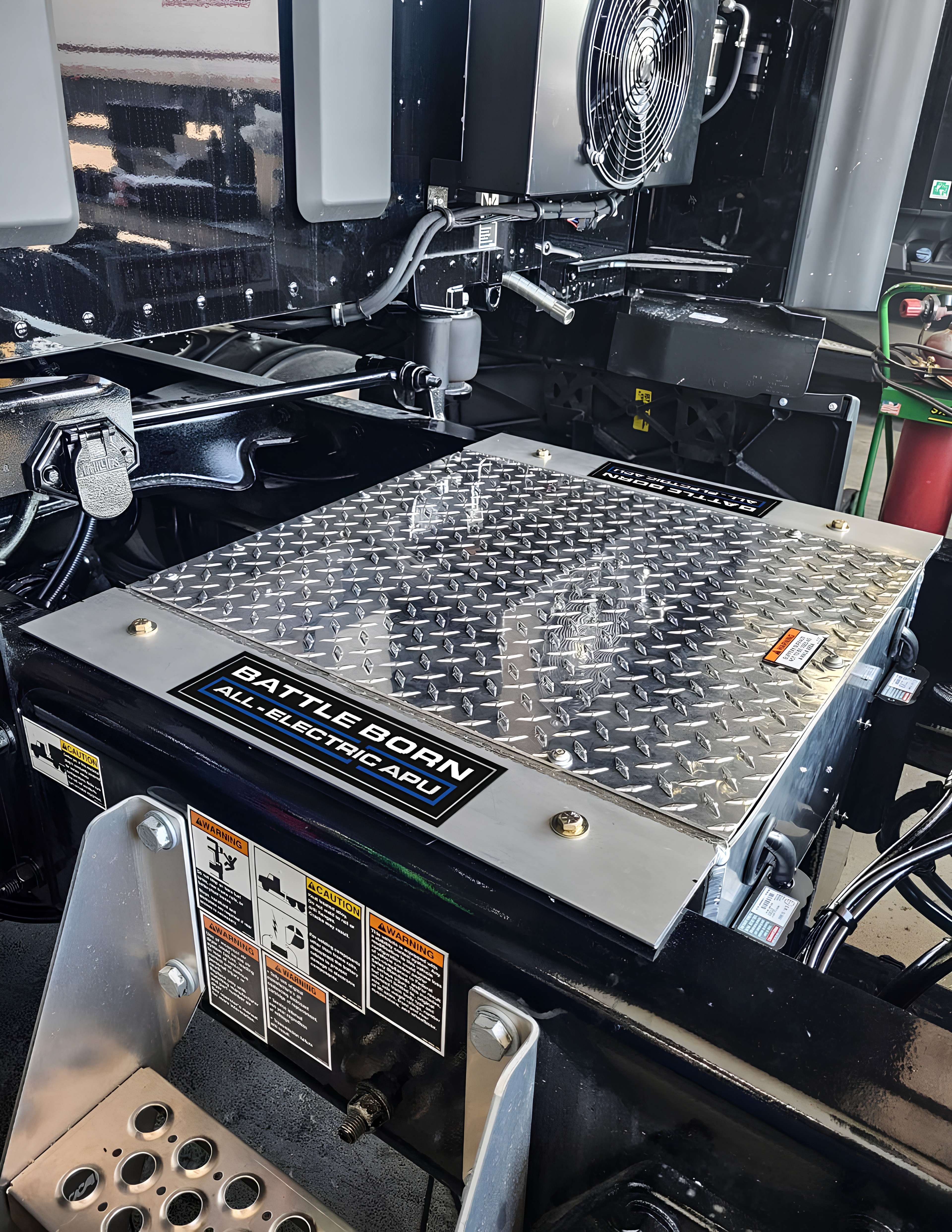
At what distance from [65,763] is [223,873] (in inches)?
9.8

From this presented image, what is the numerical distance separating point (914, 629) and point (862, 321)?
12.5ft

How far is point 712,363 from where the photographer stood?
97.8 inches

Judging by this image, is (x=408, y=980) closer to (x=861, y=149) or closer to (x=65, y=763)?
(x=65, y=763)

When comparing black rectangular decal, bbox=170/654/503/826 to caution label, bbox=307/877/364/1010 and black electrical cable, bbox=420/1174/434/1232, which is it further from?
black electrical cable, bbox=420/1174/434/1232

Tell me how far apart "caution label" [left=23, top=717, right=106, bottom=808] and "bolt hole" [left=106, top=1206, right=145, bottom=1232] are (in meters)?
0.39

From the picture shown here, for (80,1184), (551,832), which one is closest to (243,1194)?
(80,1184)

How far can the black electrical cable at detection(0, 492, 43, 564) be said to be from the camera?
127 centimetres

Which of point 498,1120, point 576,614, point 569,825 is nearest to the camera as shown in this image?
A: point 498,1120

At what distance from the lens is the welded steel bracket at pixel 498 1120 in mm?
702

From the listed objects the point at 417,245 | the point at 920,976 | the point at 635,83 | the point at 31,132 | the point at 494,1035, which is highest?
the point at 635,83

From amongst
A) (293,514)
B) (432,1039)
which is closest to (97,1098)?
(432,1039)

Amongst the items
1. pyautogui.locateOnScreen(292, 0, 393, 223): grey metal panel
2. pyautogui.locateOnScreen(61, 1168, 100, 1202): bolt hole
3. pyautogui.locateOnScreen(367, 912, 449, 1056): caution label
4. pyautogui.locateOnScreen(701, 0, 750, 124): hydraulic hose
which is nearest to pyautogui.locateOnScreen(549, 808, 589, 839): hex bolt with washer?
pyautogui.locateOnScreen(367, 912, 449, 1056): caution label

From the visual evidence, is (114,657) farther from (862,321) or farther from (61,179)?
(862,321)

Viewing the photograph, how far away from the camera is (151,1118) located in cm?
101
